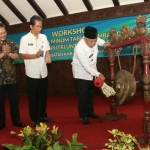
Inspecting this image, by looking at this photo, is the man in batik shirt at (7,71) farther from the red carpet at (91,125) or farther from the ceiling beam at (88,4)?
the ceiling beam at (88,4)

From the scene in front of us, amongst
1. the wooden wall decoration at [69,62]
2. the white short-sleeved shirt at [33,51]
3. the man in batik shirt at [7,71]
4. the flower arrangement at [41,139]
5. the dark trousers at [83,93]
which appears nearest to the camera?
the flower arrangement at [41,139]

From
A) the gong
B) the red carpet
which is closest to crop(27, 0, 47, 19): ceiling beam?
the red carpet

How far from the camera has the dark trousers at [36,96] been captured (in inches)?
122

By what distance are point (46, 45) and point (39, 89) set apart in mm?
528

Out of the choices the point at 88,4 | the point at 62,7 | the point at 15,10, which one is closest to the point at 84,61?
the point at 88,4

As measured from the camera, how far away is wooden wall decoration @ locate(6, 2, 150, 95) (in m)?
4.85

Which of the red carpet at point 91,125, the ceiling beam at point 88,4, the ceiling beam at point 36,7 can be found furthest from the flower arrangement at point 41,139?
the ceiling beam at point 36,7

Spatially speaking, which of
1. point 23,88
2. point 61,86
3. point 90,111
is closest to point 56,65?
point 61,86

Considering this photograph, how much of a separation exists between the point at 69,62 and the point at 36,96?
2587 mm

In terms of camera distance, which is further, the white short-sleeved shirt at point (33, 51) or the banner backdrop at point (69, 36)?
the banner backdrop at point (69, 36)

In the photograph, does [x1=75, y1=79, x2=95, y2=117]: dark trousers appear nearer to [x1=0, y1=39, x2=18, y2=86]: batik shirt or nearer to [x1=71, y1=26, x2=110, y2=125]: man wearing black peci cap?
[x1=71, y1=26, x2=110, y2=125]: man wearing black peci cap

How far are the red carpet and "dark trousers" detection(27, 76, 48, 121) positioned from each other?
0.22 meters

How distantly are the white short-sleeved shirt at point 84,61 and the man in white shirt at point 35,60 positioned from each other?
34 centimetres

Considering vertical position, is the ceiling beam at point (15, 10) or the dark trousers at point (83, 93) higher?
the ceiling beam at point (15, 10)
